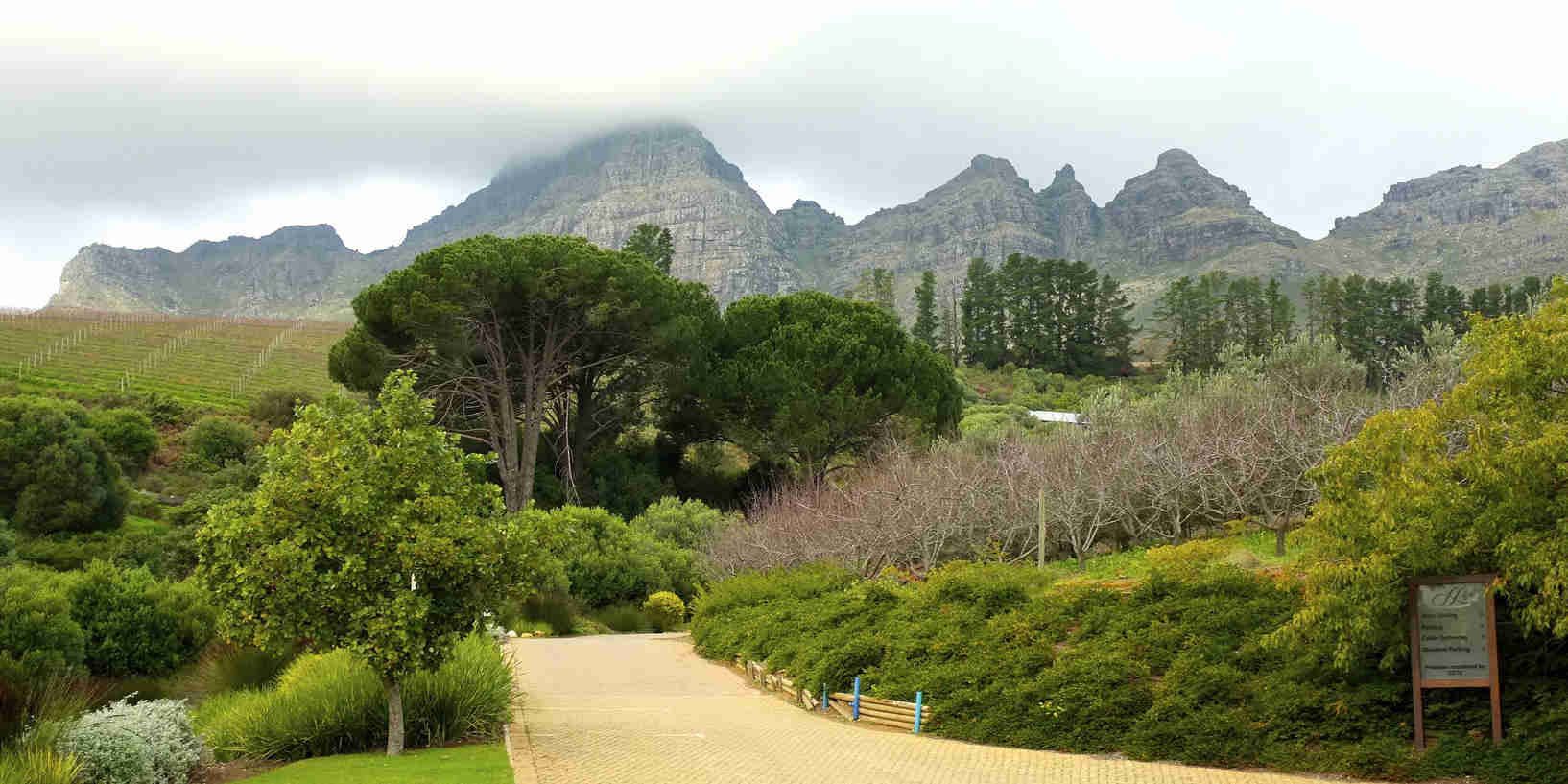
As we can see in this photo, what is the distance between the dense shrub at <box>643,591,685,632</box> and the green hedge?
1346 centimetres

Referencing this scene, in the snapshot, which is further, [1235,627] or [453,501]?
[1235,627]

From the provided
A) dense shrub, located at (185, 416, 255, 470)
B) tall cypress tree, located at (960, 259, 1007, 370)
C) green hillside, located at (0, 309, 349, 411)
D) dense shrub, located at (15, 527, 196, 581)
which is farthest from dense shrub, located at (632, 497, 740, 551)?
tall cypress tree, located at (960, 259, 1007, 370)

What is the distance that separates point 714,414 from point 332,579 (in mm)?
32952

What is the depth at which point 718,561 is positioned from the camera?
29.7 metres

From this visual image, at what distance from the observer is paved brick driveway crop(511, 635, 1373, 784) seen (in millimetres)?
10109

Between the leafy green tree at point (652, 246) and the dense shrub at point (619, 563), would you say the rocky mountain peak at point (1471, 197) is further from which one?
the dense shrub at point (619, 563)

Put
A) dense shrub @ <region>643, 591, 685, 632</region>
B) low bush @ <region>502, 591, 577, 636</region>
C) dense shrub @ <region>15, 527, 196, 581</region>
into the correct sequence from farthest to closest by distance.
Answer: dense shrub @ <region>15, 527, 196, 581</region> < dense shrub @ <region>643, 591, 685, 632</region> < low bush @ <region>502, 591, 577, 636</region>

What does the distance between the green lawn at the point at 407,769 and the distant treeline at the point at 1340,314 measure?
62462 millimetres

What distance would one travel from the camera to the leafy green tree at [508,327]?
3644 centimetres

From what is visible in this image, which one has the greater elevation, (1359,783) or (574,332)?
(574,332)

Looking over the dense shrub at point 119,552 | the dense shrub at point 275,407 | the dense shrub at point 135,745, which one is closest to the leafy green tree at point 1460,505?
the dense shrub at point 135,745

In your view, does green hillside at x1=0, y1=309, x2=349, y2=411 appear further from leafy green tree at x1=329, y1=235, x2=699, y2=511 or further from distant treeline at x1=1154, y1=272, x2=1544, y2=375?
distant treeline at x1=1154, y1=272, x2=1544, y2=375

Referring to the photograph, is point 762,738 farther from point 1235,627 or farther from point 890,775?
point 1235,627

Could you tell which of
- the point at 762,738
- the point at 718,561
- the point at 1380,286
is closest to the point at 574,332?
the point at 718,561
